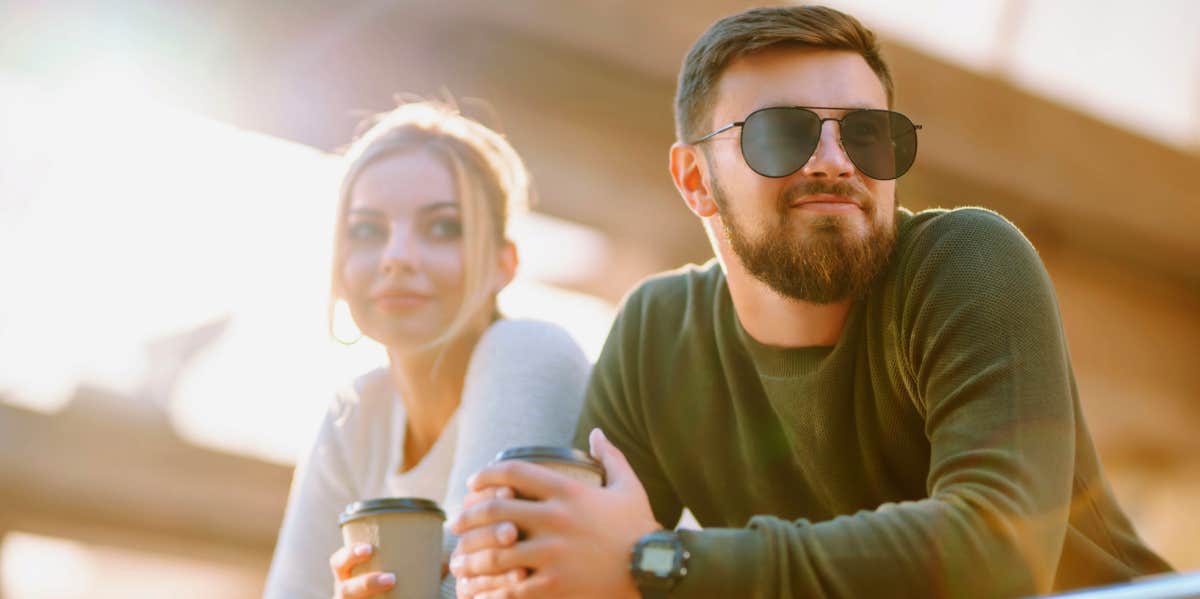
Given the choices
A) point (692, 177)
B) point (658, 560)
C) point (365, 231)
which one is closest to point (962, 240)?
point (692, 177)

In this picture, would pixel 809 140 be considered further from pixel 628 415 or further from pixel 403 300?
pixel 403 300

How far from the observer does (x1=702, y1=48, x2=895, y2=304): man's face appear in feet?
5.33

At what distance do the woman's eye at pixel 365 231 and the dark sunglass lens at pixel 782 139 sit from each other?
108 centimetres

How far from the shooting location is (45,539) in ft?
27.2

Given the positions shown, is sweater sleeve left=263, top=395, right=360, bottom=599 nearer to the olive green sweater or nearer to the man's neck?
the olive green sweater

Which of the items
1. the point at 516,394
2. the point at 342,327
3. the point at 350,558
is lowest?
the point at 350,558

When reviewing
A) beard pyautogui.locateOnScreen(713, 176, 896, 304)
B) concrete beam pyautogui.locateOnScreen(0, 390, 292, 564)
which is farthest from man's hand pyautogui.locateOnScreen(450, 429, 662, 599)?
concrete beam pyautogui.locateOnScreen(0, 390, 292, 564)

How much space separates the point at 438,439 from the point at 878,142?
3.86 feet

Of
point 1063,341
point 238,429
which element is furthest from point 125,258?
point 1063,341

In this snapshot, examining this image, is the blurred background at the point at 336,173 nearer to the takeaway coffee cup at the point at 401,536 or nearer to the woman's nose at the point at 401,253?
the woman's nose at the point at 401,253

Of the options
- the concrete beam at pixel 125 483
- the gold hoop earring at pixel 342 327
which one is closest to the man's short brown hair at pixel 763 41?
the gold hoop earring at pixel 342 327

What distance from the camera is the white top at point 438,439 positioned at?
2.08 m

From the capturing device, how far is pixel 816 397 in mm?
1718

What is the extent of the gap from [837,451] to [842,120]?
1.63 ft
